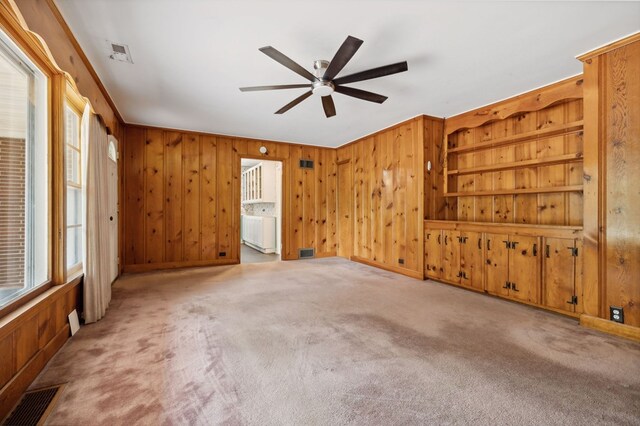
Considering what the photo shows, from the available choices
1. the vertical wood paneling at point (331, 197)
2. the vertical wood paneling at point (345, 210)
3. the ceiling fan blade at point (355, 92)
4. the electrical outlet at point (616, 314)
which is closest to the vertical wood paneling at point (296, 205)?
the vertical wood paneling at point (331, 197)

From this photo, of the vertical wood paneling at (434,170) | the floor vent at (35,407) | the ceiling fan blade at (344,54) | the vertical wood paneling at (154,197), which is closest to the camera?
the floor vent at (35,407)

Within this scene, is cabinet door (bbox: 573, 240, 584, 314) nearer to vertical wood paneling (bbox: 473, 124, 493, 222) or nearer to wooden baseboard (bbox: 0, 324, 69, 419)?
vertical wood paneling (bbox: 473, 124, 493, 222)

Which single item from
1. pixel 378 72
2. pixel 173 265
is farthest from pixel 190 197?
pixel 378 72

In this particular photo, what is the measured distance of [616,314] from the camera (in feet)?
7.71

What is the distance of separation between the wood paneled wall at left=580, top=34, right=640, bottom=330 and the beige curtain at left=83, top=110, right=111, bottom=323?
4475 mm

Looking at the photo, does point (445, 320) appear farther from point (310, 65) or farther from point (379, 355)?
point (310, 65)

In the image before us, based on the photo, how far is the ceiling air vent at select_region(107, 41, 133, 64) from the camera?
7.81 feet

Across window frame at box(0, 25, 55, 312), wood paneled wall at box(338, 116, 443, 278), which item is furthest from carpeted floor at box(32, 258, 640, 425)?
wood paneled wall at box(338, 116, 443, 278)

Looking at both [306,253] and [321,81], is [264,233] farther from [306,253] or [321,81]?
[321,81]

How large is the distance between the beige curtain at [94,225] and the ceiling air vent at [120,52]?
0.57m

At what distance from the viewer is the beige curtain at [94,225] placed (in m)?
2.54

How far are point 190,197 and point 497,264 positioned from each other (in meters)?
4.86

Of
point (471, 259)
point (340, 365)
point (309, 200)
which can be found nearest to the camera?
point (340, 365)

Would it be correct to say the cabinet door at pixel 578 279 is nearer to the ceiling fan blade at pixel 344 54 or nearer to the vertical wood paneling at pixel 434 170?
the vertical wood paneling at pixel 434 170
